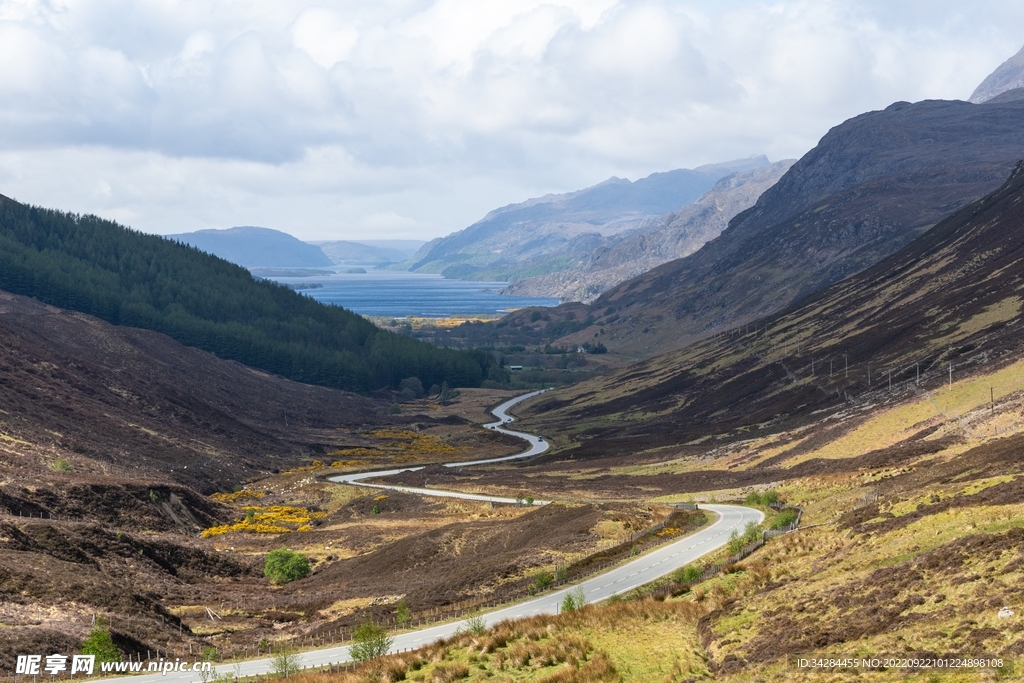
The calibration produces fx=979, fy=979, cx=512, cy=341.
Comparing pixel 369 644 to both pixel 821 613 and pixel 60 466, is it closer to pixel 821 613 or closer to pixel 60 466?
pixel 821 613

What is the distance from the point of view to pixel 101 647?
44812 mm

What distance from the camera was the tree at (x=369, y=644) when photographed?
4206cm

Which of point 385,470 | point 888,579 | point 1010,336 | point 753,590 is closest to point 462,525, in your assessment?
point 753,590

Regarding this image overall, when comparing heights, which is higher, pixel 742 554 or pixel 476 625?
pixel 742 554

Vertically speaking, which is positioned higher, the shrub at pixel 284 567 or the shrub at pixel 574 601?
the shrub at pixel 574 601

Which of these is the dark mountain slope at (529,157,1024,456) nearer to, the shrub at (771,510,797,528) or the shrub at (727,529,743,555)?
the shrub at (771,510,797,528)

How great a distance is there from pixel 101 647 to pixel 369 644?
12914 millimetres

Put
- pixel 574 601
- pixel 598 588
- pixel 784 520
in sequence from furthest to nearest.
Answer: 1. pixel 784 520
2. pixel 598 588
3. pixel 574 601

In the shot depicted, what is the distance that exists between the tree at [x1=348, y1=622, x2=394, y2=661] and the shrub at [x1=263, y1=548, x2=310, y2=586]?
117 ft

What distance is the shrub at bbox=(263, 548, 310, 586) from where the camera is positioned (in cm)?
7906

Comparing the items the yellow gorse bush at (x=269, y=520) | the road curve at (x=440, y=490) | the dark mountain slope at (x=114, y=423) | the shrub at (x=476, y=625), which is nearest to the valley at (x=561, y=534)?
the shrub at (x=476, y=625)

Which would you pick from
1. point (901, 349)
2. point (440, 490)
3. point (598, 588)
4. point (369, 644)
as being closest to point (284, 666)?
point (369, 644)

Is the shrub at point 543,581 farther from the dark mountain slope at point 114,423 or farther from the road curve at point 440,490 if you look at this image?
the dark mountain slope at point 114,423

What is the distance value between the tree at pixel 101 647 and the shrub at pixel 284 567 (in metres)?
32.3
